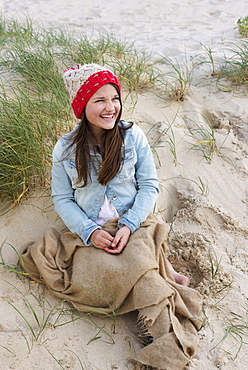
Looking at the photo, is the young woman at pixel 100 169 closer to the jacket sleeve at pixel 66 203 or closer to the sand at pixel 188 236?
the jacket sleeve at pixel 66 203

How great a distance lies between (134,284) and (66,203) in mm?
726

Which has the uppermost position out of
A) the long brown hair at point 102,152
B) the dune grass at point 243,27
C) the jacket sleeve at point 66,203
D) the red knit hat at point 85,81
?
the red knit hat at point 85,81

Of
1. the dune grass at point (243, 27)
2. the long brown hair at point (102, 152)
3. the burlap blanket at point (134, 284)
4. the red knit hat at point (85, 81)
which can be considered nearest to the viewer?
the burlap blanket at point (134, 284)

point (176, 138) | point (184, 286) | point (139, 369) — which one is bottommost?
point (139, 369)

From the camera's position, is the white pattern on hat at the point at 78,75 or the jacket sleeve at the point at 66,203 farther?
the jacket sleeve at the point at 66,203

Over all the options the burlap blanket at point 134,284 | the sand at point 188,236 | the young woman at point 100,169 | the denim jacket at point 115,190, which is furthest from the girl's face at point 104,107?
the sand at point 188,236

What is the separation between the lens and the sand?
7.66 ft

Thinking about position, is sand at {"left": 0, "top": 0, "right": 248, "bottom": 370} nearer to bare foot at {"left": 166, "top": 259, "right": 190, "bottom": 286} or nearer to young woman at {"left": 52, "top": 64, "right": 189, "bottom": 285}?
bare foot at {"left": 166, "top": 259, "right": 190, "bottom": 286}

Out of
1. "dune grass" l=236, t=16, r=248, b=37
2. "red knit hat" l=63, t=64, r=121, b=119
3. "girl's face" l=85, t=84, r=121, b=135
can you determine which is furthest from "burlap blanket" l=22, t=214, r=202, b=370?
"dune grass" l=236, t=16, r=248, b=37

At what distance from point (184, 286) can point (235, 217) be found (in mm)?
952

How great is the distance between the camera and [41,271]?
2635 mm

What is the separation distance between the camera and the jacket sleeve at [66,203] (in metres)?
2.67

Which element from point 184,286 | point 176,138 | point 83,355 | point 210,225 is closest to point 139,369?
point 83,355

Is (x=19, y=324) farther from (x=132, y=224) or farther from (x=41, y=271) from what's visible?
(x=132, y=224)
